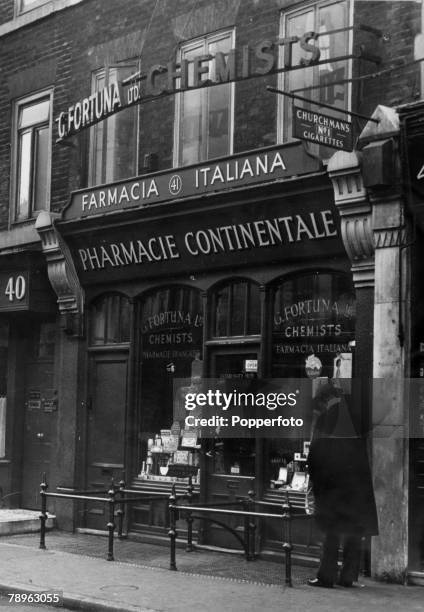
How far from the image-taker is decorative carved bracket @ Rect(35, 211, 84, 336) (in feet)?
46.6

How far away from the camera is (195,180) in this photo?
12.5 meters

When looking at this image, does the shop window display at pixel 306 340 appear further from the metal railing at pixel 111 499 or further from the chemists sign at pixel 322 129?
the chemists sign at pixel 322 129

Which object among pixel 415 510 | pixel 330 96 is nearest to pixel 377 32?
pixel 330 96

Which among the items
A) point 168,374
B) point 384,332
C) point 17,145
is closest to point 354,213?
point 384,332

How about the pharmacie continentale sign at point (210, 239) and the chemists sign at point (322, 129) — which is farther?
the pharmacie continentale sign at point (210, 239)

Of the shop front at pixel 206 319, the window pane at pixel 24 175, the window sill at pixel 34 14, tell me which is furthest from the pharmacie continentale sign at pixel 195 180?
the window sill at pixel 34 14

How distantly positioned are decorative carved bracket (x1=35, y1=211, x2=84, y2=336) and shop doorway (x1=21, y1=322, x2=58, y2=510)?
758 mm

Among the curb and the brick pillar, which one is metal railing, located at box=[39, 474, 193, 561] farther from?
the brick pillar

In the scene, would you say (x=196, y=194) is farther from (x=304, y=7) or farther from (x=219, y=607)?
(x=219, y=607)

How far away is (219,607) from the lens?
8766 millimetres

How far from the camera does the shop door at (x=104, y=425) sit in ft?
45.0

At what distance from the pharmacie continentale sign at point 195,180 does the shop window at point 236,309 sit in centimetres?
122

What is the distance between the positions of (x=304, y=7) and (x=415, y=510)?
5.86 m

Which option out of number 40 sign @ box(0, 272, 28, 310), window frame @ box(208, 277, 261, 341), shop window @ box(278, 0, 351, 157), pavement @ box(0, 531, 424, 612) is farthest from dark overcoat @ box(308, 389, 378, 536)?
number 40 sign @ box(0, 272, 28, 310)
